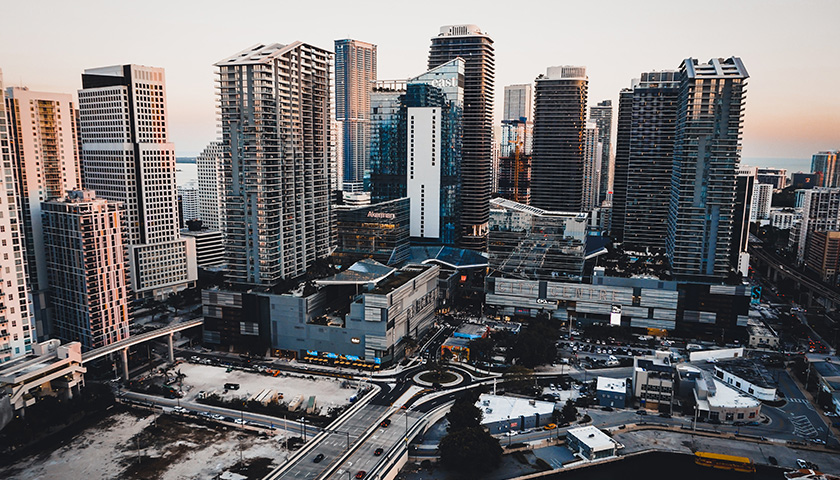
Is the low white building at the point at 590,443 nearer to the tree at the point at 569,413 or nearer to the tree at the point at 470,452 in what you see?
the tree at the point at 569,413

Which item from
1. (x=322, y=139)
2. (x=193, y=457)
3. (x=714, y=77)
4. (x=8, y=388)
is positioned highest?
(x=714, y=77)

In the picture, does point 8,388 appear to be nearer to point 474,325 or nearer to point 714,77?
point 474,325

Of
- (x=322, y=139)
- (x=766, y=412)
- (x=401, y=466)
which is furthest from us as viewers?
(x=322, y=139)

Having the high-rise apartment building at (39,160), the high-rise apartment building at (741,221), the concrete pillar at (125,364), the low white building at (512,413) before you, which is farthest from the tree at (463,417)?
the high-rise apartment building at (741,221)

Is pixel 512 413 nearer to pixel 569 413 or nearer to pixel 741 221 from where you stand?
pixel 569 413

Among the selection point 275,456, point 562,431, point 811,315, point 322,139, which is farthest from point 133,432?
point 811,315

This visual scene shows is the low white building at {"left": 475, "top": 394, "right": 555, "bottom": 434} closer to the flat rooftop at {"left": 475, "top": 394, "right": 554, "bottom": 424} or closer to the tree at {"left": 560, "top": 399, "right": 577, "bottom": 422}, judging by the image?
the flat rooftop at {"left": 475, "top": 394, "right": 554, "bottom": 424}

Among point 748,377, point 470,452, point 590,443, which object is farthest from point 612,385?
point 470,452

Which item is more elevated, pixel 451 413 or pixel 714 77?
pixel 714 77
